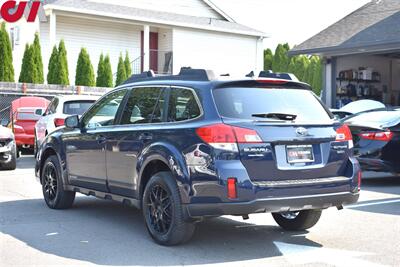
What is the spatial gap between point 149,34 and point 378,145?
67.4 ft

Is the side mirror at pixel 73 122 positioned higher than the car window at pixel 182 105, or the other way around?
the car window at pixel 182 105

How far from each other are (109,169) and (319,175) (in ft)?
8.41

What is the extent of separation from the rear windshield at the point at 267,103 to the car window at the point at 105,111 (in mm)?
1837

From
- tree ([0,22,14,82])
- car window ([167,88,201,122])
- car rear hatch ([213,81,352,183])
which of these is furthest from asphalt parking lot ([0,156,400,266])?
tree ([0,22,14,82])

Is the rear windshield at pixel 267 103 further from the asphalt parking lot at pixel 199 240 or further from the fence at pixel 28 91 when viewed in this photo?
the fence at pixel 28 91

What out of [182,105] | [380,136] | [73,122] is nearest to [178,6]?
[380,136]

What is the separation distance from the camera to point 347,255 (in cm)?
609

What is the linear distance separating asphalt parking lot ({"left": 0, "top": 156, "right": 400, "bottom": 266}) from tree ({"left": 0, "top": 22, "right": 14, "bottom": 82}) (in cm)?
1561

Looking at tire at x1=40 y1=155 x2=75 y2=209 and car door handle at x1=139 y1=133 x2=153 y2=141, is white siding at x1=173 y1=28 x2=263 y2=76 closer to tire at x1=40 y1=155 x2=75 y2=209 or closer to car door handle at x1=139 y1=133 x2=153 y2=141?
tire at x1=40 y1=155 x2=75 y2=209

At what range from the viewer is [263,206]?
574cm

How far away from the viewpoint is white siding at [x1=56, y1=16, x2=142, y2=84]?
27359mm

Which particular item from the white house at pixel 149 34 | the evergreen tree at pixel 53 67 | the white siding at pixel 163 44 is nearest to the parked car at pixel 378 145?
the evergreen tree at pixel 53 67

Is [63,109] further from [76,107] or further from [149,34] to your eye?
[149,34]

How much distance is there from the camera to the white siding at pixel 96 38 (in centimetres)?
2736
